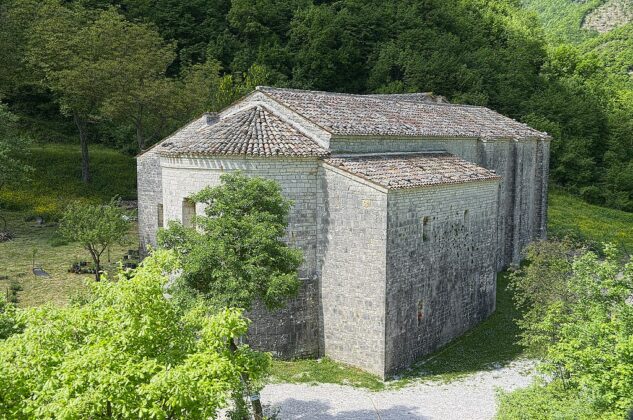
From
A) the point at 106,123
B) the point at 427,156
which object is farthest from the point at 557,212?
the point at 106,123

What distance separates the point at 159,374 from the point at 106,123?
4360 centimetres

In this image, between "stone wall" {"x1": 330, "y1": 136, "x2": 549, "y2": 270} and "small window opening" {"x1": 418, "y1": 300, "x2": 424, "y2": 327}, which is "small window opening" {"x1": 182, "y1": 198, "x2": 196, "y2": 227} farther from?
"small window opening" {"x1": 418, "y1": 300, "x2": 424, "y2": 327}

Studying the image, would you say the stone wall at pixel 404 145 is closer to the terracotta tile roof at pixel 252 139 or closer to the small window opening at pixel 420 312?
the terracotta tile roof at pixel 252 139

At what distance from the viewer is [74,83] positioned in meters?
35.3

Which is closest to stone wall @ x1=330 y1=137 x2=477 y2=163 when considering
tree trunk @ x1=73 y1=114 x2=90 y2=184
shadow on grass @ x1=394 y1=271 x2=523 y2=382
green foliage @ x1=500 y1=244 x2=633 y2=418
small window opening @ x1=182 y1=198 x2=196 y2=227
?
small window opening @ x1=182 y1=198 x2=196 y2=227

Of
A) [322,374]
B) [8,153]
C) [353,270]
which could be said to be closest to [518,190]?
[353,270]

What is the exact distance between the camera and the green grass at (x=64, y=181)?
34406mm

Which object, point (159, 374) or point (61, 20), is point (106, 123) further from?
point (159, 374)

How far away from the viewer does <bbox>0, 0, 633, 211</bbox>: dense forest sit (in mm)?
39031

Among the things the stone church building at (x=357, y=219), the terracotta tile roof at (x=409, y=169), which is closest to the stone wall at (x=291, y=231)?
the stone church building at (x=357, y=219)

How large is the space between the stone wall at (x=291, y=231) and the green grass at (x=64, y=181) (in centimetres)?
2077

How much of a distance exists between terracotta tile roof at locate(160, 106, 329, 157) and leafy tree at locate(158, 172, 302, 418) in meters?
3.42

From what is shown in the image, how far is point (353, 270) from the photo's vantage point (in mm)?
15805

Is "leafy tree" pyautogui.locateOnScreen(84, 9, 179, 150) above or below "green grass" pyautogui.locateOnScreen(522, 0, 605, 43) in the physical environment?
below
